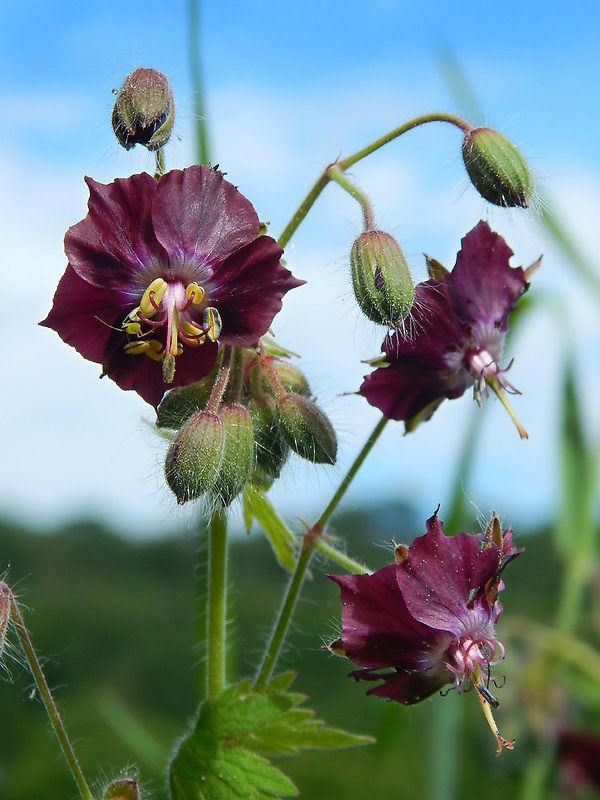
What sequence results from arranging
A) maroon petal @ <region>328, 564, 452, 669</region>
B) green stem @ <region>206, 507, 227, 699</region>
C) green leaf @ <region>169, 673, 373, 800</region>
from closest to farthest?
1. maroon petal @ <region>328, 564, 452, 669</region>
2. green leaf @ <region>169, 673, 373, 800</region>
3. green stem @ <region>206, 507, 227, 699</region>

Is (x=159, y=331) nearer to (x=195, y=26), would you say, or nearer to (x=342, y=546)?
(x=342, y=546)

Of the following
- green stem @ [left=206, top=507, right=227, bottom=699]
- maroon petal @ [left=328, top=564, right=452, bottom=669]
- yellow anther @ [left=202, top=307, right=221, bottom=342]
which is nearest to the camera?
maroon petal @ [left=328, top=564, right=452, bottom=669]

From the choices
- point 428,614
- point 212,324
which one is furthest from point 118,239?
point 428,614

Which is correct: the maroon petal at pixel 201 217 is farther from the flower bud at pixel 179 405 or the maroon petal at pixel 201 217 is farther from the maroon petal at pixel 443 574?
the maroon petal at pixel 443 574

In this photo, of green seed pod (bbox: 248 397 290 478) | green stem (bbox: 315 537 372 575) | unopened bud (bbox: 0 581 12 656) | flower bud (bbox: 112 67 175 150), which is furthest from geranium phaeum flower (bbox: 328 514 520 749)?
flower bud (bbox: 112 67 175 150)

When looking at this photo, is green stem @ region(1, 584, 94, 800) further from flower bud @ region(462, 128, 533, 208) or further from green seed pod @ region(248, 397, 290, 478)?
flower bud @ region(462, 128, 533, 208)

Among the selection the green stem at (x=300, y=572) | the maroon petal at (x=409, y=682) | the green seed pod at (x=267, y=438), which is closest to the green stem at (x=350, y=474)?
the green stem at (x=300, y=572)
